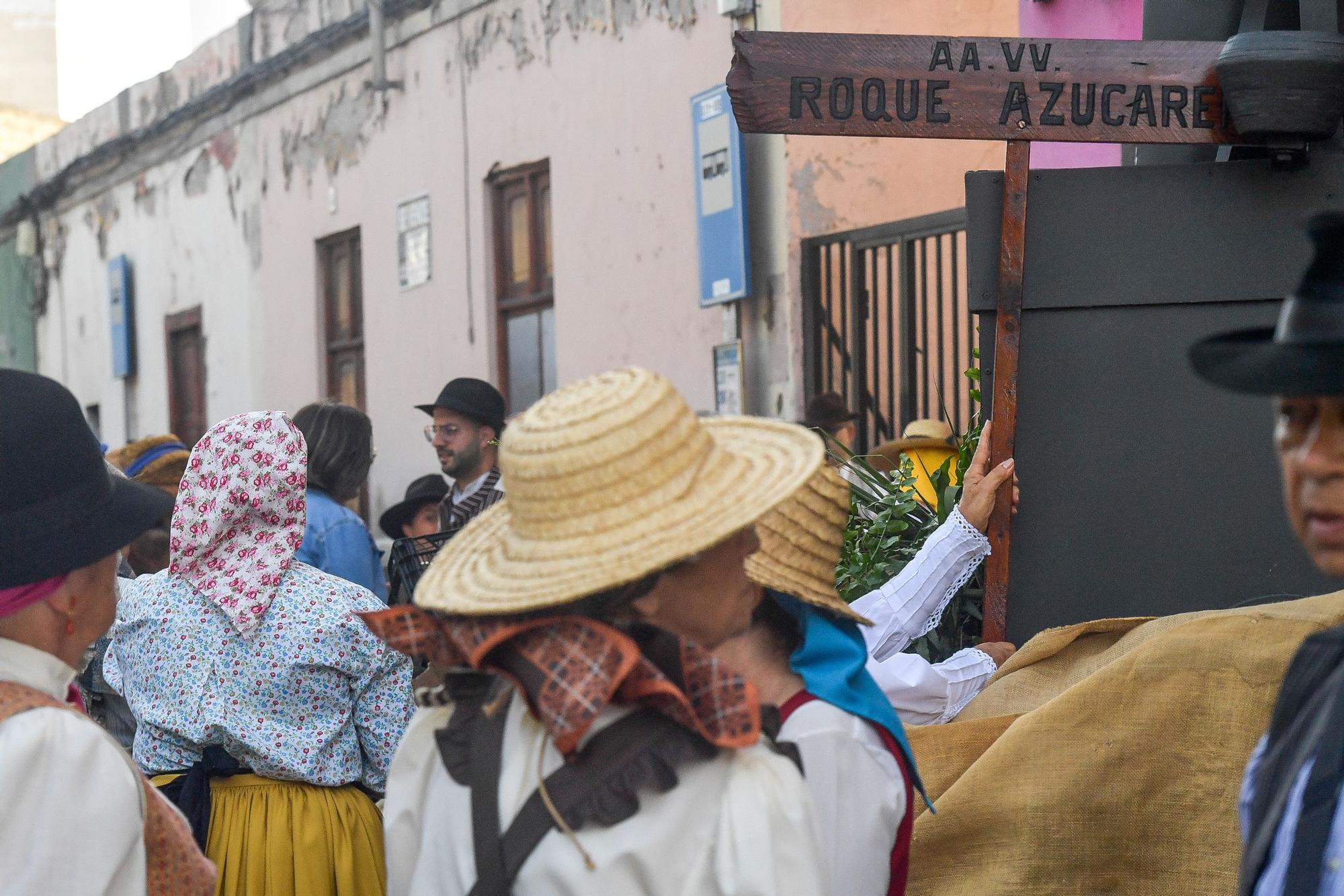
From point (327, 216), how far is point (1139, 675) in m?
9.56

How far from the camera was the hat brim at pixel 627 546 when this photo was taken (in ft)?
6.02

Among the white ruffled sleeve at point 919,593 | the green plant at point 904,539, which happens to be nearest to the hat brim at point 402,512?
the green plant at point 904,539

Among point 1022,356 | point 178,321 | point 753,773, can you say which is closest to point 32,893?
point 753,773

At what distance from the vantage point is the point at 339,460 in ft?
15.4

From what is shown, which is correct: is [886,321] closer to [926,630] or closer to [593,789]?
[926,630]

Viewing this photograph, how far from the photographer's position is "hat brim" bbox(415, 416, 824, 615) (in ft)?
6.02

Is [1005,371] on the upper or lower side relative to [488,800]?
upper

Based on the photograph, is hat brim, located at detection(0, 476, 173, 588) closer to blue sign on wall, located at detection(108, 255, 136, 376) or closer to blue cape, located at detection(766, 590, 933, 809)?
blue cape, located at detection(766, 590, 933, 809)

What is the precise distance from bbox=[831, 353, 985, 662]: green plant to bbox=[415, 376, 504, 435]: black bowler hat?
2.38 meters

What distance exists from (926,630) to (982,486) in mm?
421

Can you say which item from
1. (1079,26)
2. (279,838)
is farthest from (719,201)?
(279,838)

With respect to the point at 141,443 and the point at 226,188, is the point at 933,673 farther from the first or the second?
the point at 226,188

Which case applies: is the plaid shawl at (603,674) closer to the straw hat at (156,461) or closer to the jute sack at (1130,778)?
the jute sack at (1130,778)

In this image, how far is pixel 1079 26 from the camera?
20.7ft
